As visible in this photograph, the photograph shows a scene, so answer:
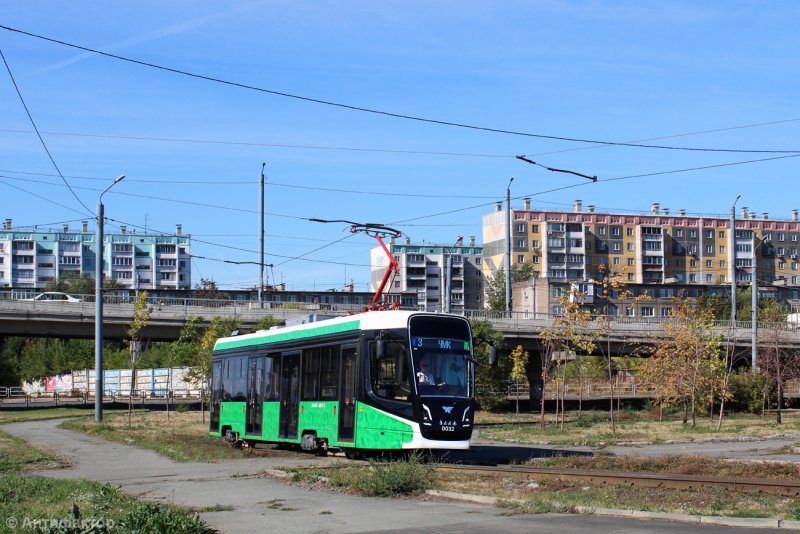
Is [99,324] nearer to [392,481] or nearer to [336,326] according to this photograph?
[336,326]

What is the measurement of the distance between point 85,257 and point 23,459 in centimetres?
15505

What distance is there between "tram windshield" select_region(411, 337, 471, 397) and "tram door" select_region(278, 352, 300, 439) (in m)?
4.73

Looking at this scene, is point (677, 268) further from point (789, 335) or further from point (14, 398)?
point (14, 398)

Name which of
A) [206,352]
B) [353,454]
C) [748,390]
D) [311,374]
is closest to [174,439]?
[311,374]

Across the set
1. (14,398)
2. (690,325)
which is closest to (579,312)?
(690,325)

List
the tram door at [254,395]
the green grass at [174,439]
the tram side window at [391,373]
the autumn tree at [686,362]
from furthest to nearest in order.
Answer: the autumn tree at [686,362] < the tram door at [254,395] < the green grass at [174,439] < the tram side window at [391,373]

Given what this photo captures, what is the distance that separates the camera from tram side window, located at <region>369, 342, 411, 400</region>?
2112cm

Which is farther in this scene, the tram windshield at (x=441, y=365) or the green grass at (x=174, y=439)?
the green grass at (x=174, y=439)

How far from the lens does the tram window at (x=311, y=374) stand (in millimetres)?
24016

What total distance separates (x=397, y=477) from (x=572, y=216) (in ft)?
439

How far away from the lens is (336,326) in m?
23.2

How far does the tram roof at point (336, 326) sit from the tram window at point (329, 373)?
48 cm

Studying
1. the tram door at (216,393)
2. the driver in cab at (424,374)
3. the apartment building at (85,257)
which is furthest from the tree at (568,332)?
the apartment building at (85,257)

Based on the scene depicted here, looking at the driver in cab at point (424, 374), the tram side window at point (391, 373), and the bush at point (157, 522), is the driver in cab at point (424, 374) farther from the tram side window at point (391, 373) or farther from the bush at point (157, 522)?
the bush at point (157, 522)
